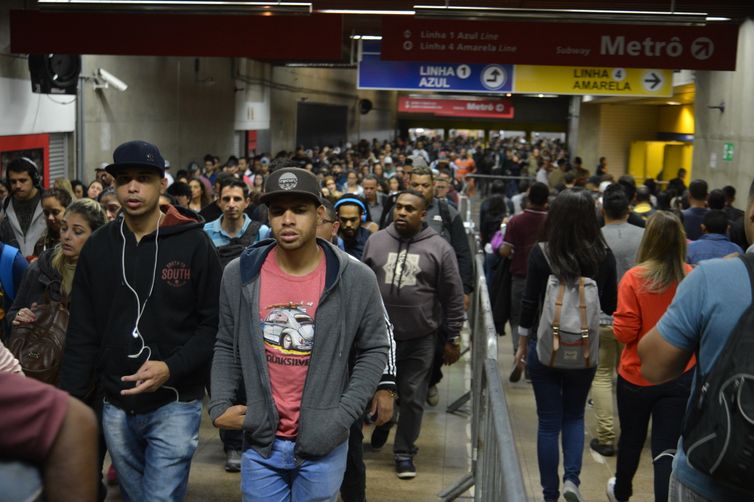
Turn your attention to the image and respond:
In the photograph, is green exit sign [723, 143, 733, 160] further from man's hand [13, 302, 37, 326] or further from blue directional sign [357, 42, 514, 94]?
man's hand [13, 302, 37, 326]

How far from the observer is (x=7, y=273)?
5.31m

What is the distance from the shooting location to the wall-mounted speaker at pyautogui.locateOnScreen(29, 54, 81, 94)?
12.7m

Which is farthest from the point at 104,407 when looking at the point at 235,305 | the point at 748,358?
the point at 748,358

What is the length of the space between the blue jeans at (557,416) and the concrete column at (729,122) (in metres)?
8.09

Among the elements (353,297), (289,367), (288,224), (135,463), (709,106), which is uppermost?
(709,106)

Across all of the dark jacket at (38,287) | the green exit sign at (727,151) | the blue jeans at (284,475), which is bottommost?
the blue jeans at (284,475)

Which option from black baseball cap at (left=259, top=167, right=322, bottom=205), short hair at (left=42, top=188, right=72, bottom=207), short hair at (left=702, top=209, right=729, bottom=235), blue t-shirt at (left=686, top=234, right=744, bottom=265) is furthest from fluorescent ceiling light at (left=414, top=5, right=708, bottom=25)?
black baseball cap at (left=259, top=167, right=322, bottom=205)

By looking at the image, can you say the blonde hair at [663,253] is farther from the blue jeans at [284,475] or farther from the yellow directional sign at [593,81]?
the yellow directional sign at [593,81]

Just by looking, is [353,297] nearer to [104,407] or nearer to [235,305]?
[235,305]

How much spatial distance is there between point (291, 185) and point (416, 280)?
2882 mm

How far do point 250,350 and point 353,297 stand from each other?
434 millimetres

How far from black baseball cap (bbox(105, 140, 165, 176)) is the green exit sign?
11691mm

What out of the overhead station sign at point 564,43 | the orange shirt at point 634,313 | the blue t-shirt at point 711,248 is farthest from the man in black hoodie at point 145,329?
the overhead station sign at point 564,43

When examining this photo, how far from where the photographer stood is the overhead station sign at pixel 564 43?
11227 millimetres
